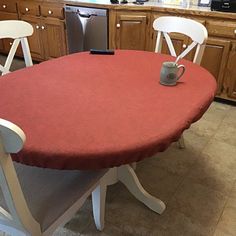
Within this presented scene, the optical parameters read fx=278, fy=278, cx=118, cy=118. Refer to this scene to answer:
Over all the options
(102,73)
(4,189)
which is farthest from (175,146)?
(4,189)

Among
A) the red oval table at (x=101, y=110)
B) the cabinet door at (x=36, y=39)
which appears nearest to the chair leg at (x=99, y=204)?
the red oval table at (x=101, y=110)

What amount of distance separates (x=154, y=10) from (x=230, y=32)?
0.72 metres

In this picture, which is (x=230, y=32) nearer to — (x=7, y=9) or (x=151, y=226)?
(x=151, y=226)

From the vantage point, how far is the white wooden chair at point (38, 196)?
30.7 inches

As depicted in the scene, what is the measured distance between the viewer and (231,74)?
8.36 ft

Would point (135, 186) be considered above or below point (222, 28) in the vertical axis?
below

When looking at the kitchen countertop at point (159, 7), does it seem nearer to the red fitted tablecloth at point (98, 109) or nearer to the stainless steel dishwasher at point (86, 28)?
the stainless steel dishwasher at point (86, 28)

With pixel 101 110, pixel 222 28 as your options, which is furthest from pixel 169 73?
pixel 222 28

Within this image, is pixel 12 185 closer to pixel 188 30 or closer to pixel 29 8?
pixel 188 30

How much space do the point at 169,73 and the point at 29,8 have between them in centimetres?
270

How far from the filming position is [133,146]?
87 centimetres

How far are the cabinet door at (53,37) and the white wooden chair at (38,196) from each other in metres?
2.43

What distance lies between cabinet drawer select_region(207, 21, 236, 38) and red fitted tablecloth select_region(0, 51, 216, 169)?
1132 mm

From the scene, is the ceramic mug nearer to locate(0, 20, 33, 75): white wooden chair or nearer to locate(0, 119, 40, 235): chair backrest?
locate(0, 119, 40, 235): chair backrest
